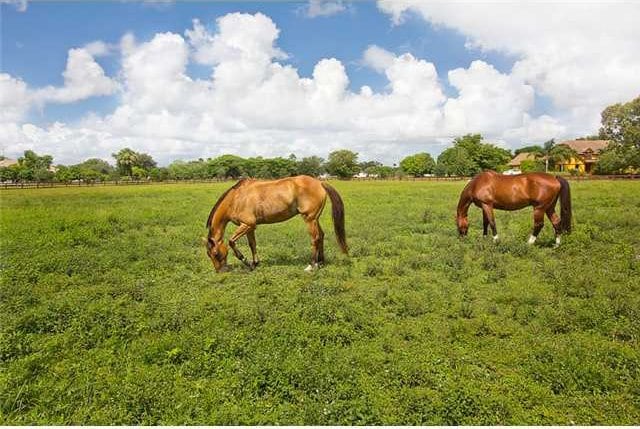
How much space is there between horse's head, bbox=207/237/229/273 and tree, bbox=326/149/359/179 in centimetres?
6148

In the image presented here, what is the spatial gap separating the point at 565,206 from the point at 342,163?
59.6 m

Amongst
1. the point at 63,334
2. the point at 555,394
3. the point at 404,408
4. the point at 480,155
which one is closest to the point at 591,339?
the point at 555,394

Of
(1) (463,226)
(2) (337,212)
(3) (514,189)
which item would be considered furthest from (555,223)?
(2) (337,212)

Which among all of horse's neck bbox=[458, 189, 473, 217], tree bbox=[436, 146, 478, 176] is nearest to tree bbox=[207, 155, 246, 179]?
tree bbox=[436, 146, 478, 176]

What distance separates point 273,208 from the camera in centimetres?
855

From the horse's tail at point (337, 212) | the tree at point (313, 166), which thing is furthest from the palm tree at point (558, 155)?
the horse's tail at point (337, 212)

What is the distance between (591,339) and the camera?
4902 millimetres

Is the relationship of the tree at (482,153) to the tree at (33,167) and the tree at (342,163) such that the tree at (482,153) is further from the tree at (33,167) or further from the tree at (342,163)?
the tree at (33,167)

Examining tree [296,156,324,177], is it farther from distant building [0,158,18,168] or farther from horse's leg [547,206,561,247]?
distant building [0,158,18,168]

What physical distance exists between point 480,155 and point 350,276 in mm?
79047

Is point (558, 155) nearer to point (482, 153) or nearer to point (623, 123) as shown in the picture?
point (482, 153)

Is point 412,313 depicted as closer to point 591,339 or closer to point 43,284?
point 591,339

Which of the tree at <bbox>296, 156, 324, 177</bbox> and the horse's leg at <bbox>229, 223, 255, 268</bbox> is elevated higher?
the tree at <bbox>296, 156, 324, 177</bbox>

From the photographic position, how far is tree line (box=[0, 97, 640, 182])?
51.3 metres
